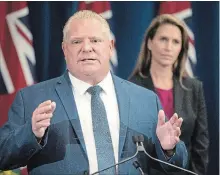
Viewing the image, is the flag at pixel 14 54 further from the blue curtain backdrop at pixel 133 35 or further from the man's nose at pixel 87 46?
the man's nose at pixel 87 46

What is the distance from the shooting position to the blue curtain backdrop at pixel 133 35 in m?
1.94

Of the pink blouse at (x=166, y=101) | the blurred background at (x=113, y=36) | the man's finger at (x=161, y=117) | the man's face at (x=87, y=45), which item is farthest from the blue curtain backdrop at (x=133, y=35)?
the man's finger at (x=161, y=117)

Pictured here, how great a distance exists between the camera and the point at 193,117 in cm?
195

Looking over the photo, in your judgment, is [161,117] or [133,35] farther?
[133,35]

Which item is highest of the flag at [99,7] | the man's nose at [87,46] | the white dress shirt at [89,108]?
the flag at [99,7]

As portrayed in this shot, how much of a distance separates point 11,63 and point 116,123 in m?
0.56

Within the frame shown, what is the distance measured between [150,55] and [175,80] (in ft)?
0.49

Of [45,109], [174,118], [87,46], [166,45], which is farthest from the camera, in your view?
[166,45]

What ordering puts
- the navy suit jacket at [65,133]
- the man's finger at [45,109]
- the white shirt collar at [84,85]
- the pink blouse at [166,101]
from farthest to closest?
the pink blouse at [166,101] → the white shirt collar at [84,85] → the navy suit jacket at [65,133] → the man's finger at [45,109]

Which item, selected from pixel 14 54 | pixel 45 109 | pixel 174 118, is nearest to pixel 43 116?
pixel 45 109

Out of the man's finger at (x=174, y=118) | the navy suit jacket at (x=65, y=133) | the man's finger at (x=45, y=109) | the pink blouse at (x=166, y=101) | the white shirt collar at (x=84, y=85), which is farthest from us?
the pink blouse at (x=166, y=101)

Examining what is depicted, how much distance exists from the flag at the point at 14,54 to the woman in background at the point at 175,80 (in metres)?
0.45

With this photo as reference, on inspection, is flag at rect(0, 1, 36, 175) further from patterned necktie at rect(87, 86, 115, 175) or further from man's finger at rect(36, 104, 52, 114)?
man's finger at rect(36, 104, 52, 114)

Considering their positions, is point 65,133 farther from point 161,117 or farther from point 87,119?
point 161,117
